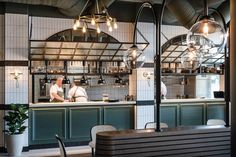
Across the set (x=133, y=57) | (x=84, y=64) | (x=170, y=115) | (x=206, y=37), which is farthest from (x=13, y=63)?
(x=206, y=37)

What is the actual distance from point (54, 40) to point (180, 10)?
346 centimetres

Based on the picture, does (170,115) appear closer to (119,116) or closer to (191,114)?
(191,114)

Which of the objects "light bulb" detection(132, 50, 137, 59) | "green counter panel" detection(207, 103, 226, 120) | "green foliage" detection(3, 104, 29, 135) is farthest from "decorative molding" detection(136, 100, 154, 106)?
"light bulb" detection(132, 50, 137, 59)

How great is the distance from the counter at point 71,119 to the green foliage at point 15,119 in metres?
0.48

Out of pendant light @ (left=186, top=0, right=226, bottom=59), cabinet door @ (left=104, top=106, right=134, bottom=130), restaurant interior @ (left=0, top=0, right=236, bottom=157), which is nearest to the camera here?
pendant light @ (left=186, top=0, right=226, bottom=59)

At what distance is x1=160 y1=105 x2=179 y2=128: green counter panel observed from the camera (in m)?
9.30

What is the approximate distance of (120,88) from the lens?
40.9ft

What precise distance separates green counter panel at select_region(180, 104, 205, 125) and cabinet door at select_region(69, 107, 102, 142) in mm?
2655

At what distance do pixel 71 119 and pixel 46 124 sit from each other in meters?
0.66

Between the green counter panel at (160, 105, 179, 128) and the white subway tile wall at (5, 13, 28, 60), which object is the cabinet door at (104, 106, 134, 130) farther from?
the white subway tile wall at (5, 13, 28, 60)

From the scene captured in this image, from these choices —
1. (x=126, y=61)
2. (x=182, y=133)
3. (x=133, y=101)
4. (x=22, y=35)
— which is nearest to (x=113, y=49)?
(x=133, y=101)

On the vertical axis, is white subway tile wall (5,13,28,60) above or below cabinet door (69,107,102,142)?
above

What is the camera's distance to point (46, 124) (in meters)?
8.12

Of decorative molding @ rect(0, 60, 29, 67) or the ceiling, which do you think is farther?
decorative molding @ rect(0, 60, 29, 67)
